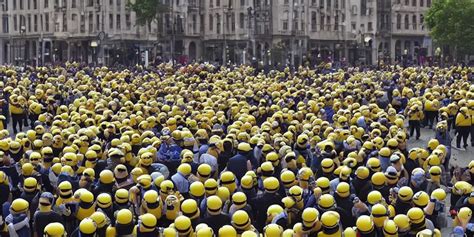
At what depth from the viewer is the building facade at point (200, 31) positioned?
9231cm

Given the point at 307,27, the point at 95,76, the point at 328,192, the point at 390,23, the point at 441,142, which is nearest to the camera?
the point at 328,192

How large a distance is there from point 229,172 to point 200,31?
81.7m

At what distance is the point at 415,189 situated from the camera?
17.3m

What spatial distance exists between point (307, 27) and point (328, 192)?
260ft

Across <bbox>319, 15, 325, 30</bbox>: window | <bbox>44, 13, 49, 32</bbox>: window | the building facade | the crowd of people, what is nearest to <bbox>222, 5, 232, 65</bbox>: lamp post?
the building facade

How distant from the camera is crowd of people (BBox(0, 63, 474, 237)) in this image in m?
14.3

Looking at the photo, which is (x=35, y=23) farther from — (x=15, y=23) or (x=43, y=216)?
(x=43, y=216)

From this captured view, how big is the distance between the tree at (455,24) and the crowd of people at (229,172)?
165 feet

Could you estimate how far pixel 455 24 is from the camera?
82812 mm

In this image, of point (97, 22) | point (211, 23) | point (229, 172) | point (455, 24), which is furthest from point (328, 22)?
point (229, 172)

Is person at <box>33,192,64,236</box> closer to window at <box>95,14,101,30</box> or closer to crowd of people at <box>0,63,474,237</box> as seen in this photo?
crowd of people at <box>0,63,474,237</box>

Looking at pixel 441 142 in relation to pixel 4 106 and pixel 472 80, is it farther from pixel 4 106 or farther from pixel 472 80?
pixel 472 80

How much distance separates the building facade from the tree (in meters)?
7.92

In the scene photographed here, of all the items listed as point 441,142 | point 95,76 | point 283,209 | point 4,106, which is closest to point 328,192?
point 283,209
